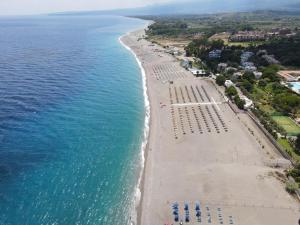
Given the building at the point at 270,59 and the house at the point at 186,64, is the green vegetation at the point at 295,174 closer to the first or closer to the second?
the house at the point at 186,64

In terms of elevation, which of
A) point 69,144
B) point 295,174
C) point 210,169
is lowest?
point 69,144

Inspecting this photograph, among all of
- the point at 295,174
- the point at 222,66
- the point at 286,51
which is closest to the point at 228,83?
the point at 222,66

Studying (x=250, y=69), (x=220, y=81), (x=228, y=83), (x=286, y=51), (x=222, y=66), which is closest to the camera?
(x=228, y=83)

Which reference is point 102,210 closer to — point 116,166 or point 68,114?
point 116,166

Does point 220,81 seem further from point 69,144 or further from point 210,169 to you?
point 69,144

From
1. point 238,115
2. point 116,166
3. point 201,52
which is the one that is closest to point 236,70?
point 201,52

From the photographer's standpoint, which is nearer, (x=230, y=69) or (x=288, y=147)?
(x=288, y=147)

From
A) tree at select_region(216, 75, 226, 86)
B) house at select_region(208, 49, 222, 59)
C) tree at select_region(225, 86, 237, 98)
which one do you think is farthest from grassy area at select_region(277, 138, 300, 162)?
house at select_region(208, 49, 222, 59)
